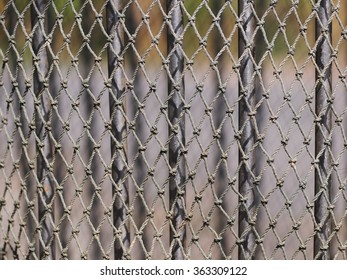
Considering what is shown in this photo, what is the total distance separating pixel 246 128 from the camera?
3.09ft

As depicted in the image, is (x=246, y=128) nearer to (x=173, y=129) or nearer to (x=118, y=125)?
(x=173, y=129)

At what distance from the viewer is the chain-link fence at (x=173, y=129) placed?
36.7 inches

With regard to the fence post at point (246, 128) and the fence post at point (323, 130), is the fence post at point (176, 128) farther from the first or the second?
the fence post at point (323, 130)

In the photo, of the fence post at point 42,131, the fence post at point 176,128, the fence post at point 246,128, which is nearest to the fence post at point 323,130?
the fence post at point 246,128

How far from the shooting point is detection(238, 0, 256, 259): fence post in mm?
922

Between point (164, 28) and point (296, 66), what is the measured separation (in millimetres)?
298

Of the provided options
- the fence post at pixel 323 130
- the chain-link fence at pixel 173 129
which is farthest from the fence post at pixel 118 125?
the fence post at pixel 323 130

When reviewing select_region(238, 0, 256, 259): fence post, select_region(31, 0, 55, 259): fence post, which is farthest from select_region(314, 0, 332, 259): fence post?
select_region(31, 0, 55, 259): fence post

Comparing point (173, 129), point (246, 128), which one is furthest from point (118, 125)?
point (246, 128)

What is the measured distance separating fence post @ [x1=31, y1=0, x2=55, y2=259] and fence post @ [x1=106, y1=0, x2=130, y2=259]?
0.15 m

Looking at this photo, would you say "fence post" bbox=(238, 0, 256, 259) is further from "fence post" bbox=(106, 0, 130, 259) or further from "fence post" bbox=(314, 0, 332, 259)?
"fence post" bbox=(106, 0, 130, 259)

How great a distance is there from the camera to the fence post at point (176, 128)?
93cm
